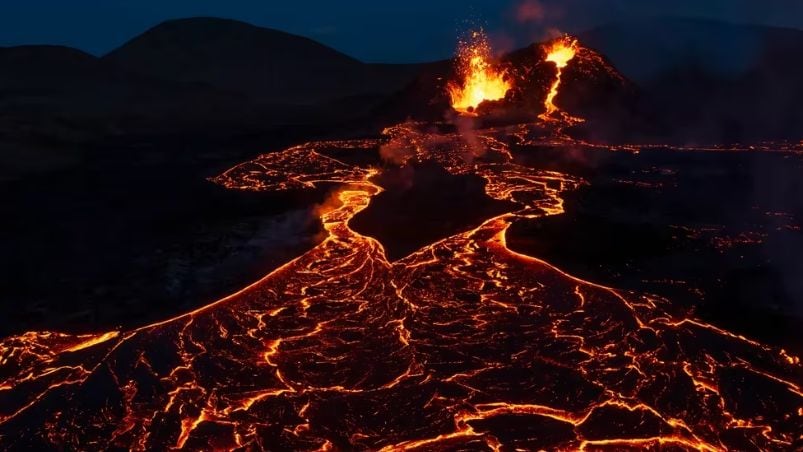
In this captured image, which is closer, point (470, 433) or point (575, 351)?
point (470, 433)

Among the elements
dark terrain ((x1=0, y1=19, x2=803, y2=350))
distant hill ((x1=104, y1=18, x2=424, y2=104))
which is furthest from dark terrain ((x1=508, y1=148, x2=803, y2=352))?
distant hill ((x1=104, y1=18, x2=424, y2=104))

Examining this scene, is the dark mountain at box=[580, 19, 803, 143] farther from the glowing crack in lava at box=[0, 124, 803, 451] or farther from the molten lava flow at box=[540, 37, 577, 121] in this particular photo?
the glowing crack in lava at box=[0, 124, 803, 451]

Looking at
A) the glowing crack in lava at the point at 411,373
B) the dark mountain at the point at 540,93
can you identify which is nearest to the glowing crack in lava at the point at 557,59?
the dark mountain at the point at 540,93

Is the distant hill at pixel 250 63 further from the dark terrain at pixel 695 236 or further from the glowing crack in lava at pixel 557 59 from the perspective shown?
the dark terrain at pixel 695 236

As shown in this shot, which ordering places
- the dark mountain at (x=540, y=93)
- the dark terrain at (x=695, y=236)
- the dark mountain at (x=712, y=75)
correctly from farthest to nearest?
the dark mountain at (x=540, y=93), the dark mountain at (x=712, y=75), the dark terrain at (x=695, y=236)

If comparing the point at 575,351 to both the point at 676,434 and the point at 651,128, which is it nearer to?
the point at 676,434

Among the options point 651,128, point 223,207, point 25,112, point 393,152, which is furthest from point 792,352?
point 25,112

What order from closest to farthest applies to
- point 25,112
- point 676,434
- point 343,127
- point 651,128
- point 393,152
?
point 676,434 → point 393,152 → point 651,128 → point 343,127 → point 25,112

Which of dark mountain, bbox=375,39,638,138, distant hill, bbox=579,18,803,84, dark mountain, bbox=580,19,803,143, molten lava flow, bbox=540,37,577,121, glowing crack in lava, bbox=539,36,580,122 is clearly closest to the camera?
dark mountain, bbox=580,19,803,143
